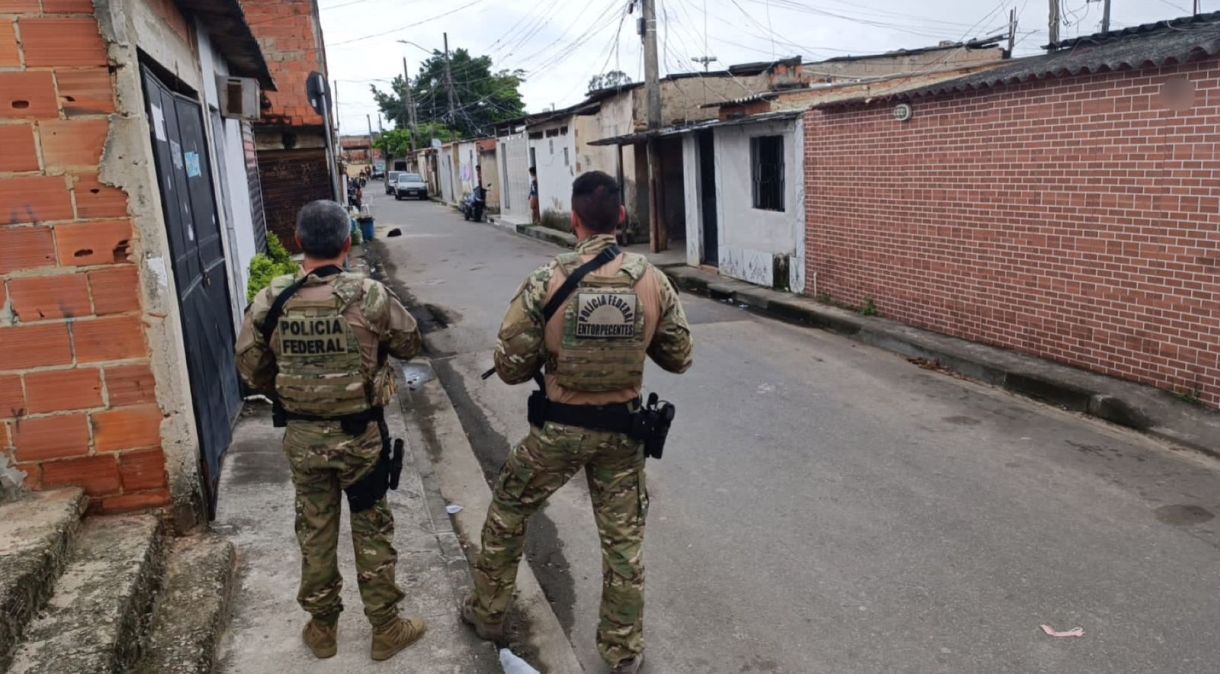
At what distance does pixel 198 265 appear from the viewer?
5.32 m

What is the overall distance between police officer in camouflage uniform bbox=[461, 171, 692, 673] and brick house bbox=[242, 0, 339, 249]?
12552 mm

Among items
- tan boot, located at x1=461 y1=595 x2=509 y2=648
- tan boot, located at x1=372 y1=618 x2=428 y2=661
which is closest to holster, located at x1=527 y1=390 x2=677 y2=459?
tan boot, located at x1=461 y1=595 x2=509 y2=648

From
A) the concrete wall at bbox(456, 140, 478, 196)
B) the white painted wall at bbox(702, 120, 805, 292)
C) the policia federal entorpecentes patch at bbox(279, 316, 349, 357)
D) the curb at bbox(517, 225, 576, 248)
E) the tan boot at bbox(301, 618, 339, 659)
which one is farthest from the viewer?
the concrete wall at bbox(456, 140, 478, 196)

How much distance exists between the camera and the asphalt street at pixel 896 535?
3488mm

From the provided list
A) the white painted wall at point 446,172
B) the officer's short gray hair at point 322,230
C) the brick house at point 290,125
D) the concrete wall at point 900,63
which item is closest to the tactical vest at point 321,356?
the officer's short gray hair at point 322,230

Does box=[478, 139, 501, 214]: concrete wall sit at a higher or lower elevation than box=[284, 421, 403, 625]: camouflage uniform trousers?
higher

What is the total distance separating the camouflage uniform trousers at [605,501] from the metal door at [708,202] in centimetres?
1183

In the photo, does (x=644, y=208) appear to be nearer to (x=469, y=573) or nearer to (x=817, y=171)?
(x=817, y=171)

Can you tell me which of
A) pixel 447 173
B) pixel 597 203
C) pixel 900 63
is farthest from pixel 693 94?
pixel 447 173

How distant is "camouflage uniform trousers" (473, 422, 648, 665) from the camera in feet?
10.6

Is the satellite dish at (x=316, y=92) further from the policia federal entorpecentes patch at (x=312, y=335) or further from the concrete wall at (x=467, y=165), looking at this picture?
the concrete wall at (x=467, y=165)

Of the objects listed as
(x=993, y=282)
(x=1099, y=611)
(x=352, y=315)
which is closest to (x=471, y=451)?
(x=352, y=315)

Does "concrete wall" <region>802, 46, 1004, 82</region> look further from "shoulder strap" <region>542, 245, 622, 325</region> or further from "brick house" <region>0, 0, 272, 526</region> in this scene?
"brick house" <region>0, 0, 272, 526</region>

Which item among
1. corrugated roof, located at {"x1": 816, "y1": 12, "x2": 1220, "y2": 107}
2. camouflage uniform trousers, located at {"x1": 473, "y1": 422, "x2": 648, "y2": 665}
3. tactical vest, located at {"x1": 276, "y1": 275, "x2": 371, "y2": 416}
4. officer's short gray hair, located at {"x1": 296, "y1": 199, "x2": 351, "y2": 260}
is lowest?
camouflage uniform trousers, located at {"x1": 473, "y1": 422, "x2": 648, "y2": 665}
